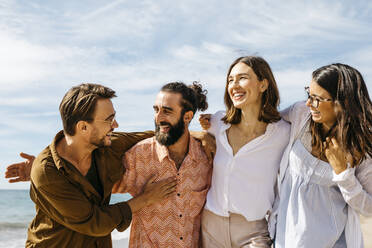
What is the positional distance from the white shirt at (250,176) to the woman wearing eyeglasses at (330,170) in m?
0.19

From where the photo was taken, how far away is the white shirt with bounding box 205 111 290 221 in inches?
152

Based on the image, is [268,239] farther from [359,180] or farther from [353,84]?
[353,84]

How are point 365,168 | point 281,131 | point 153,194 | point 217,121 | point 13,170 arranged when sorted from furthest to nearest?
1. point 217,121
2. point 13,170
3. point 281,131
4. point 153,194
5. point 365,168

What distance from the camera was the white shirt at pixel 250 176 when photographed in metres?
3.87

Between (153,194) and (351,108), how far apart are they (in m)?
2.02

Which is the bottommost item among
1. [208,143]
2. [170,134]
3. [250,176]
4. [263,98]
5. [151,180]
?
[151,180]

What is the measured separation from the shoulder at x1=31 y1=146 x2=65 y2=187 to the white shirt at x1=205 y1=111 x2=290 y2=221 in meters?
1.52

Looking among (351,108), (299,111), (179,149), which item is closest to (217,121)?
(179,149)

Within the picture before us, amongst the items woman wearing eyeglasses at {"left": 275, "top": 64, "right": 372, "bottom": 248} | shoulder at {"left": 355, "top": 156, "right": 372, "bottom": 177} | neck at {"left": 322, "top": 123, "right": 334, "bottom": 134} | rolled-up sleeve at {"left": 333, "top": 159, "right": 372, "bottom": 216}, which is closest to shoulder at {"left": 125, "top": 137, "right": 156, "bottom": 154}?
woman wearing eyeglasses at {"left": 275, "top": 64, "right": 372, "bottom": 248}

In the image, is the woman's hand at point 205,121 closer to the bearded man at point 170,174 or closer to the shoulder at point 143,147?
the bearded man at point 170,174

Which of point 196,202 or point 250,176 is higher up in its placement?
point 250,176

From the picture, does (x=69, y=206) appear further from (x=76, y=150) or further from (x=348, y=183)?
(x=348, y=183)

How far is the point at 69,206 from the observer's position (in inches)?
140

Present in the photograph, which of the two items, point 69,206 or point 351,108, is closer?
point 351,108
